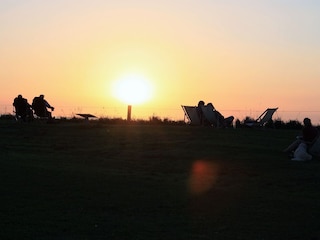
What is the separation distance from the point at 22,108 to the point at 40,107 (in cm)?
73

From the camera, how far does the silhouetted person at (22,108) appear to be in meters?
26.4

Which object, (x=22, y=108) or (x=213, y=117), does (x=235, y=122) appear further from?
(x=22, y=108)

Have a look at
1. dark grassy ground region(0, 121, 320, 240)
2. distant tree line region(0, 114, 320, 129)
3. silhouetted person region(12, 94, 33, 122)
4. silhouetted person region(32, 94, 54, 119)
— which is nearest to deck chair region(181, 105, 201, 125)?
distant tree line region(0, 114, 320, 129)

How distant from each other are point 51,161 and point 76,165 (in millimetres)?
927

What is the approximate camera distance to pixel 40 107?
88.3 ft

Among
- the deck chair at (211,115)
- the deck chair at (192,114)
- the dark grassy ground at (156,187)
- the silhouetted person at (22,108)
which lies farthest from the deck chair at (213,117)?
the silhouetted person at (22,108)

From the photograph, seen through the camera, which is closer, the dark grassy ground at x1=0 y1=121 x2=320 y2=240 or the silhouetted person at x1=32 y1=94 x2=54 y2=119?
the dark grassy ground at x1=0 y1=121 x2=320 y2=240

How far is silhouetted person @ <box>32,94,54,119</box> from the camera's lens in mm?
26812

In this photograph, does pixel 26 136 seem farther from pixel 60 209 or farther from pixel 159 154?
pixel 60 209

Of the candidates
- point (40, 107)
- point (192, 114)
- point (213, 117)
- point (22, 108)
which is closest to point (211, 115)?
point (213, 117)

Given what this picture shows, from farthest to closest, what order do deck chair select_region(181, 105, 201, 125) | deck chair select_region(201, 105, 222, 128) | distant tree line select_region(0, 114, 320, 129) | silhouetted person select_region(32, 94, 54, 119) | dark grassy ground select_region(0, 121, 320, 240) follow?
distant tree line select_region(0, 114, 320, 129) < silhouetted person select_region(32, 94, 54, 119) < deck chair select_region(181, 105, 201, 125) < deck chair select_region(201, 105, 222, 128) < dark grassy ground select_region(0, 121, 320, 240)

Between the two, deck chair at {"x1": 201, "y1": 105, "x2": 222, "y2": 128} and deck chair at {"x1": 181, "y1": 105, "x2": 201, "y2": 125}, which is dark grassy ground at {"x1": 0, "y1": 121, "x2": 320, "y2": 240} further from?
deck chair at {"x1": 181, "y1": 105, "x2": 201, "y2": 125}

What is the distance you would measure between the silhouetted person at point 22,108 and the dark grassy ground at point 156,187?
4.76 m

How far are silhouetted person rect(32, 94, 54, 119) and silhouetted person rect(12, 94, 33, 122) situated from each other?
268 millimetres
